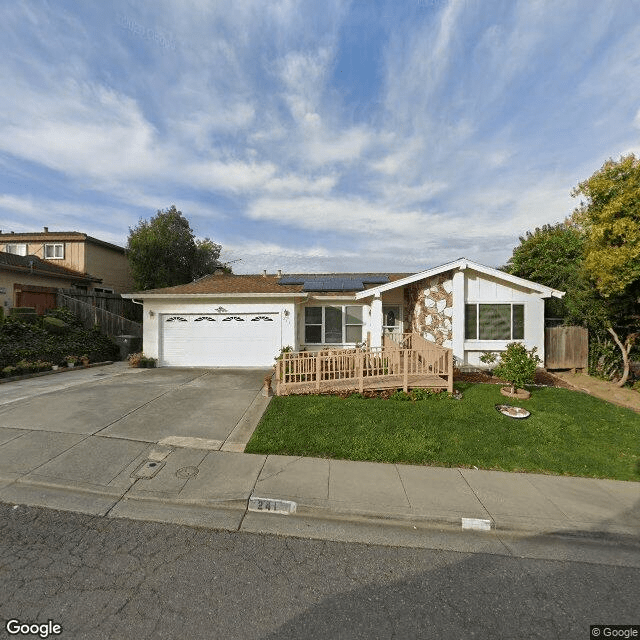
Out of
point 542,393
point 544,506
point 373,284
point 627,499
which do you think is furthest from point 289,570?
point 373,284

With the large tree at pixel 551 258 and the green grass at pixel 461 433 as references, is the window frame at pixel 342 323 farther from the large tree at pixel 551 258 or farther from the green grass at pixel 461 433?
the large tree at pixel 551 258

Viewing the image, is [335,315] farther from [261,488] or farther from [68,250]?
[68,250]

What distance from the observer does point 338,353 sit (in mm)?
8484

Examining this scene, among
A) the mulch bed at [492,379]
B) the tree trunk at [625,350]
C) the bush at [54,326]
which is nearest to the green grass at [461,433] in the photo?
the mulch bed at [492,379]

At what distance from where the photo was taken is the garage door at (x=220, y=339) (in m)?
Result: 12.4

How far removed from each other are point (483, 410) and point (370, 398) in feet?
8.37

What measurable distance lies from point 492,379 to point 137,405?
10100 millimetres

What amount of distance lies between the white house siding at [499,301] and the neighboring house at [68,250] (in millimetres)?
21931

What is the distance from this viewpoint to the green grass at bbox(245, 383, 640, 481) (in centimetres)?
501

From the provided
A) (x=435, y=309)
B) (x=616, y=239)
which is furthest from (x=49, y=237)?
(x=616, y=239)

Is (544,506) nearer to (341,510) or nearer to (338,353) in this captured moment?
(341,510)

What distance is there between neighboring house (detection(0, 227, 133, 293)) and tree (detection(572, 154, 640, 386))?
24.9m

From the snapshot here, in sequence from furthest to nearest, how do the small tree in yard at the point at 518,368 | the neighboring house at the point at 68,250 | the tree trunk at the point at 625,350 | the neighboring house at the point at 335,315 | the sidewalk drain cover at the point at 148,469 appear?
1. the neighboring house at the point at 68,250
2. the neighboring house at the point at 335,315
3. the tree trunk at the point at 625,350
4. the small tree in yard at the point at 518,368
5. the sidewalk drain cover at the point at 148,469

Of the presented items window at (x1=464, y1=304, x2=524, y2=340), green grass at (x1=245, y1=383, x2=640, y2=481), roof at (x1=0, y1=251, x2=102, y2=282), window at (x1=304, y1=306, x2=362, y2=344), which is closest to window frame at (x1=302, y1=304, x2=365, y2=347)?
window at (x1=304, y1=306, x2=362, y2=344)
